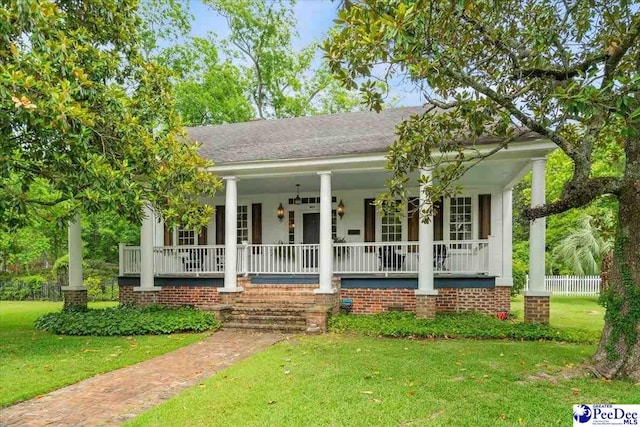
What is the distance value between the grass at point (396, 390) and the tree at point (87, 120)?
3.02 meters

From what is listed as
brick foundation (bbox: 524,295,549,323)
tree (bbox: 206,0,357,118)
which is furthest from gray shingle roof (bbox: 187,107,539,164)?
tree (bbox: 206,0,357,118)

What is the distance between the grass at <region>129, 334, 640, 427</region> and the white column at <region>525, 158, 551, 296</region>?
5.70 feet

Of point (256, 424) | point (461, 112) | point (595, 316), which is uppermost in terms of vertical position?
point (461, 112)

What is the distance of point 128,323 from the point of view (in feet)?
30.0

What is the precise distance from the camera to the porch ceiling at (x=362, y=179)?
9.78 metres

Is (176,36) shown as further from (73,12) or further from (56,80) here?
(56,80)

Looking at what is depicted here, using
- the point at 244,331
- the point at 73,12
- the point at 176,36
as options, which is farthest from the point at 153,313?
the point at 176,36

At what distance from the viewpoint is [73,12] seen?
24.1 feet

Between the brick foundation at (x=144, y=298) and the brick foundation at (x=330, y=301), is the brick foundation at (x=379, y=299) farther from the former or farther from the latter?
the brick foundation at (x=144, y=298)

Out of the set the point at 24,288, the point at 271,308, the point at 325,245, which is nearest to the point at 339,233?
the point at 325,245

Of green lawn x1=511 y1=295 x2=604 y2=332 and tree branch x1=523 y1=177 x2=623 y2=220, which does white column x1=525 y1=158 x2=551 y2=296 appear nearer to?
green lawn x1=511 y1=295 x2=604 y2=332

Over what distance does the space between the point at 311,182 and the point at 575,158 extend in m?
7.33

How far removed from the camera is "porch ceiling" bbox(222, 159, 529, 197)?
385 inches

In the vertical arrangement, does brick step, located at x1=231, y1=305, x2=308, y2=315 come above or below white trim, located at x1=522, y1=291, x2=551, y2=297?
below
